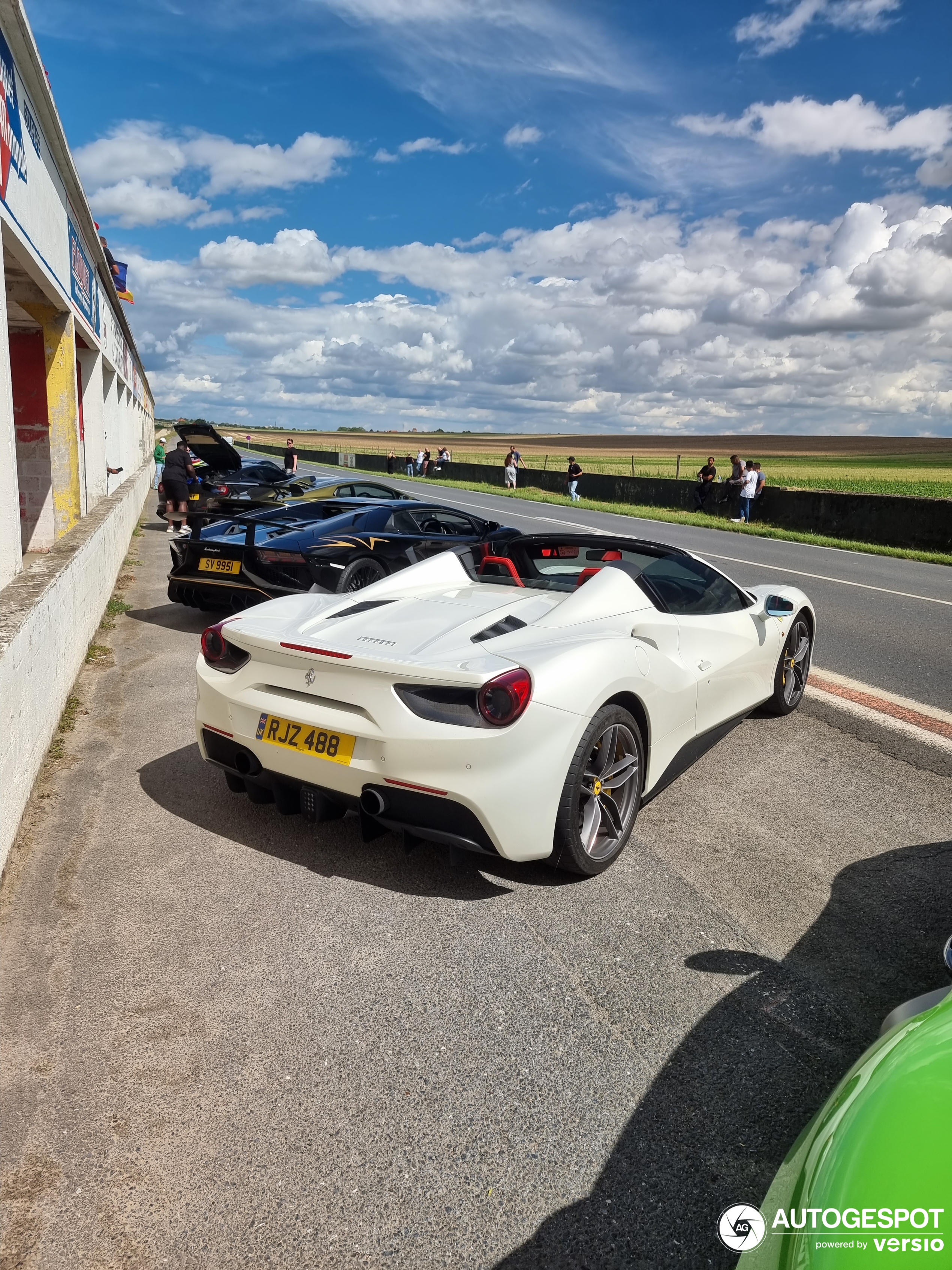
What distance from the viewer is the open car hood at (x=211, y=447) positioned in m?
18.4

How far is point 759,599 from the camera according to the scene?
5168mm

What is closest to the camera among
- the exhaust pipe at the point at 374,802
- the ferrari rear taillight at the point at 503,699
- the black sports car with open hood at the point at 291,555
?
the ferrari rear taillight at the point at 503,699

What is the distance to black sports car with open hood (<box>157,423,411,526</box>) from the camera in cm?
1193

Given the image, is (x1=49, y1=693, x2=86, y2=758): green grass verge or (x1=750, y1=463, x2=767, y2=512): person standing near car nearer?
(x1=49, y1=693, x2=86, y2=758): green grass verge

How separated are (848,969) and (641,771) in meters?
1.10

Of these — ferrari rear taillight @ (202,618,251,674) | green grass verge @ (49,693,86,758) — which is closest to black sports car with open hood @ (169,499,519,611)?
green grass verge @ (49,693,86,758)

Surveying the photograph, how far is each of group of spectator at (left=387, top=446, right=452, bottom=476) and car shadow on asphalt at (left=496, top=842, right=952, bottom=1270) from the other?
4356 centimetres

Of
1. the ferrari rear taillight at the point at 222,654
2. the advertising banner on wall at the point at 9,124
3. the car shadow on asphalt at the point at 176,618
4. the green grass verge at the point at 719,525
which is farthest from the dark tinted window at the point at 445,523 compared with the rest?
the green grass verge at the point at 719,525

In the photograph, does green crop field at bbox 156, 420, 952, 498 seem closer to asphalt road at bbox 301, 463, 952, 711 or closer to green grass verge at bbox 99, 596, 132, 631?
asphalt road at bbox 301, 463, 952, 711

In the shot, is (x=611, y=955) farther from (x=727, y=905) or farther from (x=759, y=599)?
(x=759, y=599)

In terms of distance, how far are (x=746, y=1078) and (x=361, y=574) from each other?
238 inches

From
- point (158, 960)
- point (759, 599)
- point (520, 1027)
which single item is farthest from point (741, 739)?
point (158, 960)

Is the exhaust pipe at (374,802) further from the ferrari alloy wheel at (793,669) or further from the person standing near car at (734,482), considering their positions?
the person standing near car at (734,482)

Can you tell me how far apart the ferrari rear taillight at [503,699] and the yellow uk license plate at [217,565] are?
5053 millimetres
